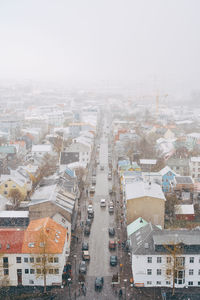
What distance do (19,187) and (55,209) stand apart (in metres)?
4.02

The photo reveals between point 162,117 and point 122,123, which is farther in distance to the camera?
point 162,117

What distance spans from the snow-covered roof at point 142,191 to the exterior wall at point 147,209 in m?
0.14

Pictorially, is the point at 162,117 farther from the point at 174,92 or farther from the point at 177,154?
the point at 174,92

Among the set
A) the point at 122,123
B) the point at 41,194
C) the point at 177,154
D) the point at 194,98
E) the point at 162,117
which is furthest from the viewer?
the point at 194,98

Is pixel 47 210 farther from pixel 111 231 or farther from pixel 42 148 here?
pixel 42 148

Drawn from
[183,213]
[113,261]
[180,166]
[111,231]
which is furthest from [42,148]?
[113,261]

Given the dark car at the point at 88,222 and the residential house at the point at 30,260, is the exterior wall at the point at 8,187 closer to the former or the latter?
the dark car at the point at 88,222

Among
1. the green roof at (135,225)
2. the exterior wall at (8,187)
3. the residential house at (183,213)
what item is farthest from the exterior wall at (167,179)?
the exterior wall at (8,187)

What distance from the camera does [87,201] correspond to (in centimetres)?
1409

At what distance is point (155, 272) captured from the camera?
8375mm

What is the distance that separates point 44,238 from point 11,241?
84 cm

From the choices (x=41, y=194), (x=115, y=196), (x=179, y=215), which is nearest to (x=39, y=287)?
(x=41, y=194)

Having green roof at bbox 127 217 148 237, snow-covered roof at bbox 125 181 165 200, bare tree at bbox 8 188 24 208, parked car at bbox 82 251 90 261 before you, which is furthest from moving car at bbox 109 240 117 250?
bare tree at bbox 8 188 24 208

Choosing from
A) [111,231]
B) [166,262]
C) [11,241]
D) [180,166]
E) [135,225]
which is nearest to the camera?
[166,262]
